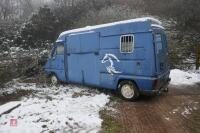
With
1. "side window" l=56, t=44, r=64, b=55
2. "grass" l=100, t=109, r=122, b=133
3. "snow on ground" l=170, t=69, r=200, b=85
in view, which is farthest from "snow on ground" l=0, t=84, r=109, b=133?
"snow on ground" l=170, t=69, r=200, b=85

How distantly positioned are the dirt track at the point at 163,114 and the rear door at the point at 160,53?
1.17 m

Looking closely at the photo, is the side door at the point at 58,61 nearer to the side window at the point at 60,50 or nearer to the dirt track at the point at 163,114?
the side window at the point at 60,50

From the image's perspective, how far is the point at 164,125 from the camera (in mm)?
7785

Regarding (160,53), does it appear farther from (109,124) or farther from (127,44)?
(109,124)

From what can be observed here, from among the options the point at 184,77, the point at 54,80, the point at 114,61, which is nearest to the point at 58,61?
the point at 54,80

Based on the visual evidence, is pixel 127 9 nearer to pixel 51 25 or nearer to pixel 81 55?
pixel 51 25

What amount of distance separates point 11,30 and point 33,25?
3.77 meters

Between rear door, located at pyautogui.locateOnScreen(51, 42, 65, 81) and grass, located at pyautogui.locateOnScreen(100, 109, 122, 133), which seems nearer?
grass, located at pyautogui.locateOnScreen(100, 109, 122, 133)

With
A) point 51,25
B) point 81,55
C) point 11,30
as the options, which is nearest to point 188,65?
point 81,55

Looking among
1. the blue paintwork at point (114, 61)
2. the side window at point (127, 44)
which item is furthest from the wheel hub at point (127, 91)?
the side window at point (127, 44)

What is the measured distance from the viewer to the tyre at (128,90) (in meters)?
10.2

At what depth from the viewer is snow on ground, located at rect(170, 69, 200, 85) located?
14180 mm

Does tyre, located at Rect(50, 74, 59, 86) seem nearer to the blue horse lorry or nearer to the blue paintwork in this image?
the blue paintwork

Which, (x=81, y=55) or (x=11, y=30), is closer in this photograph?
(x=81, y=55)
